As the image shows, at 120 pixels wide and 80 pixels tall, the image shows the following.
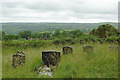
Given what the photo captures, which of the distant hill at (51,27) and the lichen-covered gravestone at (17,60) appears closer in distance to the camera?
the lichen-covered gravestone at (17,60)

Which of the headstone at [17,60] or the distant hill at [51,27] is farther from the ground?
the distant hill at [51,27]

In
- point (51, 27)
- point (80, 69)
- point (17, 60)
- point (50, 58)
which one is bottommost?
point (80, 69)

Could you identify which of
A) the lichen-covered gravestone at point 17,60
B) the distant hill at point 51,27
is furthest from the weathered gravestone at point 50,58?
the distant hill at point 51,27

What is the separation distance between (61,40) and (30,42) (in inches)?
112

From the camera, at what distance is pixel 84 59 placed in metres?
6.19

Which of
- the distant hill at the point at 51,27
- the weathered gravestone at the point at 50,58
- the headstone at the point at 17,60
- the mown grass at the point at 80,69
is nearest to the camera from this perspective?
the mown grass at the point at 80,69

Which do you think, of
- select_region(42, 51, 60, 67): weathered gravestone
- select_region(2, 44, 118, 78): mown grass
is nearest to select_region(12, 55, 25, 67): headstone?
select_region(2, 44, 118, 78): mown grass

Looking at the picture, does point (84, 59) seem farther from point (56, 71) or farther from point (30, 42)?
point (30, 42)

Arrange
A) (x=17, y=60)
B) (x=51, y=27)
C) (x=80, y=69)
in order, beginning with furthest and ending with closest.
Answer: (x=51, y=27) < (x=17, y=60) < (x=80, y=69)

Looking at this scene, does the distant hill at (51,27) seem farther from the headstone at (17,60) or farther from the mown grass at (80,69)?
the headstone at (17,60)

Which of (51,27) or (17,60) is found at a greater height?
(51,27)

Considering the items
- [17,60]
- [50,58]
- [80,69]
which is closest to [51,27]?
[17,60]

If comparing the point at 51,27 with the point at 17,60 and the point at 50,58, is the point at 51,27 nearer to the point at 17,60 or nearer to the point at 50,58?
the point at 17,60

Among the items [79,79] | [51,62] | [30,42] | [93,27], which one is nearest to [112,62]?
[79,79]
